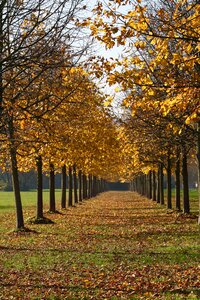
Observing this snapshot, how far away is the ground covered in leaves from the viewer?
9.27 metres

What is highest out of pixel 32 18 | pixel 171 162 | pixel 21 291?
pixel 32 18

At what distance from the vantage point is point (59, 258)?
44.7ft

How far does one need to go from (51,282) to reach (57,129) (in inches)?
410

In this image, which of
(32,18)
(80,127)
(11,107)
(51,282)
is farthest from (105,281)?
(80,127)

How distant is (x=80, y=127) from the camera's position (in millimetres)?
22984

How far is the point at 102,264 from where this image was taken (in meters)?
12.2

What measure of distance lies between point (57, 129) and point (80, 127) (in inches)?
126

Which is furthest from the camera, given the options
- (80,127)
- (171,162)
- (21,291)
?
(171,162)

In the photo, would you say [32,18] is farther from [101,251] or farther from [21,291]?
[101,251]

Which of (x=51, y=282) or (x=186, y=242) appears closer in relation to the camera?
(x=51, y=282)

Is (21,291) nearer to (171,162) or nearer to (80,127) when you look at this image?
(80,127)

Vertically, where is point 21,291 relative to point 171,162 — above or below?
below

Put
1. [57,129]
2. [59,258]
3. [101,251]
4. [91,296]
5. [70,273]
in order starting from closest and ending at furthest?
1. [91,296]
2. [70,273]
3. [59,258]
4. [101,251]
5. [57,129]

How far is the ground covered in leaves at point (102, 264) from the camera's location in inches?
365
